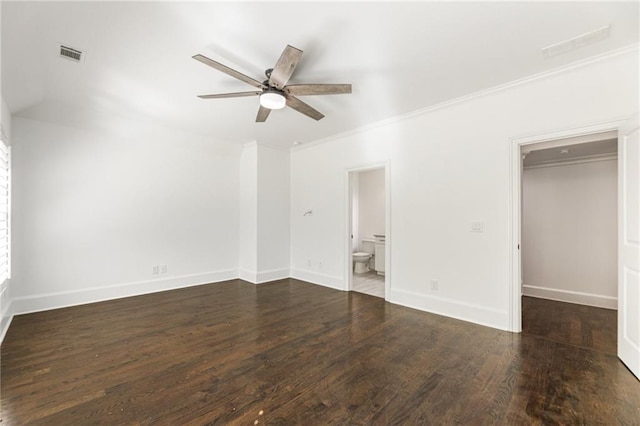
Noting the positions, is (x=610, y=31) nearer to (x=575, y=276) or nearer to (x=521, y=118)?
(x=521, y=118)

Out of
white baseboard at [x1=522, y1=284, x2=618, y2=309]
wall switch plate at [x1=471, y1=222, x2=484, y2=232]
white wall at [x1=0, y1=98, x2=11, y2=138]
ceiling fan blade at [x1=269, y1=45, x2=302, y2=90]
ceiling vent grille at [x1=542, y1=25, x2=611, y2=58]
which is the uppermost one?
ceiling vent grille at [x1=542, y1=25, x2=611, y2=58]

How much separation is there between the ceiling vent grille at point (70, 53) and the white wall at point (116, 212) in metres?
1.76

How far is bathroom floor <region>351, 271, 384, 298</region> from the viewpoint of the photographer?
4.62m

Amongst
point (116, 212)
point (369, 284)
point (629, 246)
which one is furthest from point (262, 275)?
point (629, 246)

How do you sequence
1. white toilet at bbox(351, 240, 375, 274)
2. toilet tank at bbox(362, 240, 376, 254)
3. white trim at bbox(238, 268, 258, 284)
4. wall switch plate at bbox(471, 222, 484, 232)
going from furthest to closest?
toilet tank at bbox(362, 240, 376, 254) → white toilet at bbox(351, 240, 375, 274) → white trim at bbox(238, 268, 258, 284) → wall switch plate at bbox(471, 222, 484, 232)

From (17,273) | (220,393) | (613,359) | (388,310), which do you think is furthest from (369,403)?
(17,273)

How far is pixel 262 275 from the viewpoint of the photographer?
5262 mm

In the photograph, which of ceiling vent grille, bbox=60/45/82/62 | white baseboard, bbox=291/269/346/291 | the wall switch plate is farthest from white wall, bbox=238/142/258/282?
the wall switch plate

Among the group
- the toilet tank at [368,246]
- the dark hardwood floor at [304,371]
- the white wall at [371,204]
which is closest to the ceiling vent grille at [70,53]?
the dark hardwood floor at [304,371]

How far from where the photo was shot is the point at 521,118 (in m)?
2.99

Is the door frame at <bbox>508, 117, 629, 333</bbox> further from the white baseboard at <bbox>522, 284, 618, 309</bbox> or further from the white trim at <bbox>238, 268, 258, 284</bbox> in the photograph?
the white trim at <bbox>238, 268, 258, 284</bbox>

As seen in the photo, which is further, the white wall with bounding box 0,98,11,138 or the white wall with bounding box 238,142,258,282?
the white wall with bounding box 238,142,258,282

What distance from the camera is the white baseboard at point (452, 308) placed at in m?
3.11

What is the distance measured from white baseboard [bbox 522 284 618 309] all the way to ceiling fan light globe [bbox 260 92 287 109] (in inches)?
184
